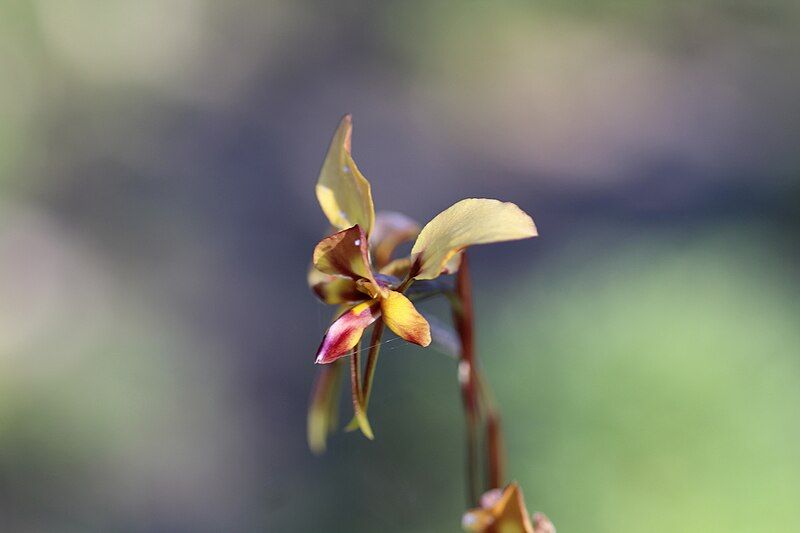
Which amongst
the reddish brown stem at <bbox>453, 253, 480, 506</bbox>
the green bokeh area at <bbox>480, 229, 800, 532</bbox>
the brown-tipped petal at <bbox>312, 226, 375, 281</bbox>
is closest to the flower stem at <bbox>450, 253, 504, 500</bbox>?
the reddish brown stem at <bbox>453, 253, 480, 506</bbox>

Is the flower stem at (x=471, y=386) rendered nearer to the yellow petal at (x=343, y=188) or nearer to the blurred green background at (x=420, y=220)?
the yellow petal at (x=343, y=188)

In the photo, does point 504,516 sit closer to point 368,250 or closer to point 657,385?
point 368,250

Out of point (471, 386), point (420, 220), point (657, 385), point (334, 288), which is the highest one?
point (420, 220)

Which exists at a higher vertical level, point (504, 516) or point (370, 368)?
point (370, 368)

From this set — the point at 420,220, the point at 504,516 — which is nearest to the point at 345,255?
the point at 504,516

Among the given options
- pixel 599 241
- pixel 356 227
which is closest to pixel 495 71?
pixel 599 241

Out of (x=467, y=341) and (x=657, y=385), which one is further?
(x=657, y=385)

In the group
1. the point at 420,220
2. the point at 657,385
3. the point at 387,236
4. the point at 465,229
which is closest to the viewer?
the point at 465,229
